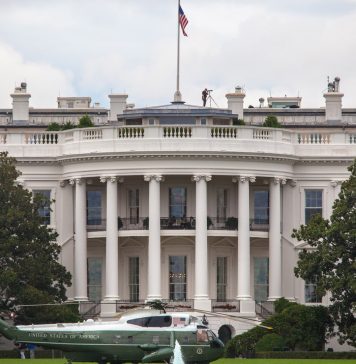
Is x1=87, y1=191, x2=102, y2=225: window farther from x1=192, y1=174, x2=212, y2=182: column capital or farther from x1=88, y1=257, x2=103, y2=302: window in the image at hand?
x1=192, y1=174, x2=212, y2=182: column capital

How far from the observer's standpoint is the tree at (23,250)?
384 feet

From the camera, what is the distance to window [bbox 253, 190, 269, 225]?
429ft

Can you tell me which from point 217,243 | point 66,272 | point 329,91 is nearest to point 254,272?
point 217,243

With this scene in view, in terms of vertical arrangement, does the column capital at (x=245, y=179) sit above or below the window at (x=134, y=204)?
above

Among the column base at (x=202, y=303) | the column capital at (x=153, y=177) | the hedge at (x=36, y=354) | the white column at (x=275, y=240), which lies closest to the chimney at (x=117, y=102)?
the white column at (x=275, y=240)

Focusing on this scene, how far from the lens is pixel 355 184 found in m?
116

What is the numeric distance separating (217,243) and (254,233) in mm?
2359

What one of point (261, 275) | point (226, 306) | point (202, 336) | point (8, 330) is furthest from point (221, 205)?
point (8, 330)

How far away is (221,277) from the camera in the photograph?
130 meters

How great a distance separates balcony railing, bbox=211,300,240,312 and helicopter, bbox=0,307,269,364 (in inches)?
1036

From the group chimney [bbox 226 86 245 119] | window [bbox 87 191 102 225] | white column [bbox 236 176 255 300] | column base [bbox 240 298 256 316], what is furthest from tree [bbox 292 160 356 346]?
chimney [bbox 226 86 245 119]

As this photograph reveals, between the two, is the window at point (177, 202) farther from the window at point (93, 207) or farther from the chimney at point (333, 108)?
the chimney at point (333, 108)

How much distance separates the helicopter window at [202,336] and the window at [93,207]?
32.9 metres

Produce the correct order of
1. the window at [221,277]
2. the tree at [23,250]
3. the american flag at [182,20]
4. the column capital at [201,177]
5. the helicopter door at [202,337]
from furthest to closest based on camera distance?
the american flag at [182,20], the window at [221,277], the column capital at [201,177], the tree at [23,250], the helicopter door at [202,337]
